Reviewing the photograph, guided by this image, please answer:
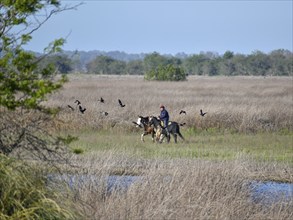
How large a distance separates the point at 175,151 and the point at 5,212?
12.5 metres

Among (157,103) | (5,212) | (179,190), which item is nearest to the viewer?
(5,212)

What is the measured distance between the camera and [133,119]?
27750mm

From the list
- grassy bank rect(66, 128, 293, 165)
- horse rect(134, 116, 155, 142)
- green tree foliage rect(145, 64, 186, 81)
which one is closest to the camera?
grassy bank rect(66, 128, 293, 165)

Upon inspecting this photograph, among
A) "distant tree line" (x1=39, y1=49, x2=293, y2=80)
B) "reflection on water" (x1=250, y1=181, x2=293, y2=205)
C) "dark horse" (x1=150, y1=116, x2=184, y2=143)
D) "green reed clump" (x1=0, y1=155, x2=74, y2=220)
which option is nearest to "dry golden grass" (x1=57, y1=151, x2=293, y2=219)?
"reflection on water" (x1=250, y1=181, x2=293, y2=205)

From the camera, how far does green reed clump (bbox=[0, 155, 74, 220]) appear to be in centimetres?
843

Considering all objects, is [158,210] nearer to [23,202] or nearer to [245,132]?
[23,202]

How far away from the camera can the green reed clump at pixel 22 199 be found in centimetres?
843

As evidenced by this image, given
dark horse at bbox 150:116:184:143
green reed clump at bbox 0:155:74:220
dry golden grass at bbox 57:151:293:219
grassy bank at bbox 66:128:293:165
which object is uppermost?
green reed clump at bbox 0:155:74:220

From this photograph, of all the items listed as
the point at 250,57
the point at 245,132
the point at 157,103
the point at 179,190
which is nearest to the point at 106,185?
the point at 179,190

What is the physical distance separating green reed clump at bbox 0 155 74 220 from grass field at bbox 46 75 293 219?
2.17 ft

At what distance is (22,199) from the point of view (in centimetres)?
859

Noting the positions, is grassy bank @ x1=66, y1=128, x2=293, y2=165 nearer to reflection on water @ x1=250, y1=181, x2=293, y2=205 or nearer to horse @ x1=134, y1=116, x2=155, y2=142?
horse @ x1=134, y1=116, x2=155, y2=142

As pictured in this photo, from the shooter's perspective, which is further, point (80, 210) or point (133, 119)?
point (133, 119)

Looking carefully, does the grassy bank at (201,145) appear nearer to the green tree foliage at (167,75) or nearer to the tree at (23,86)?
the tree at (23,86)
